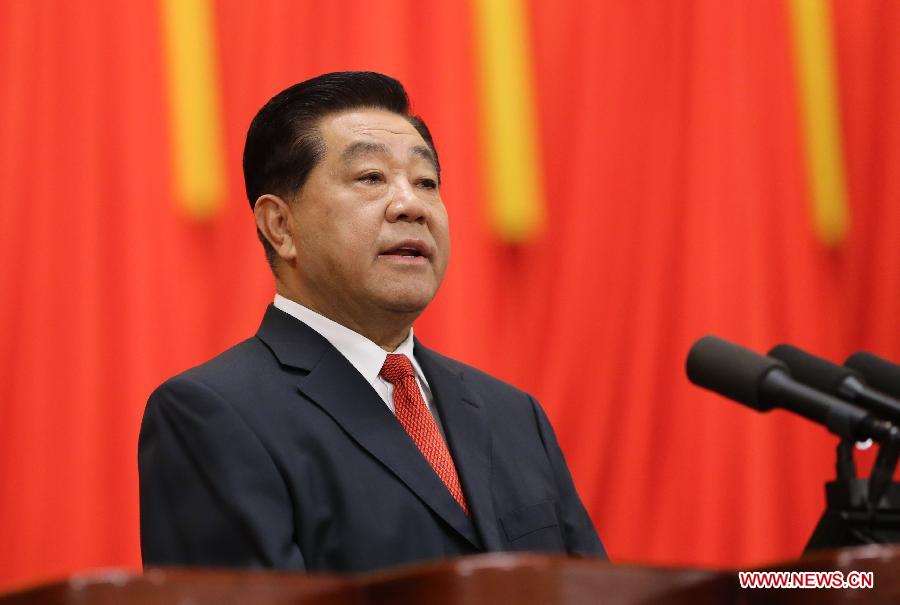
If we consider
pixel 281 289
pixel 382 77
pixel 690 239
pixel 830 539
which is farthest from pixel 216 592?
pixel 690 239

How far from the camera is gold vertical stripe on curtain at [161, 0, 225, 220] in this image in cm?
205

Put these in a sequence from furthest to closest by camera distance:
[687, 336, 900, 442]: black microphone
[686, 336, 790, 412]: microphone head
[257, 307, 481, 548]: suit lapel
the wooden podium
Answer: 1. [257, 307, 481, 548]: suit lapel
2. [686, 336, 790, 412]: microphone head
3. [687, 336, 900, 442]: black microphone
4. the wooden podium

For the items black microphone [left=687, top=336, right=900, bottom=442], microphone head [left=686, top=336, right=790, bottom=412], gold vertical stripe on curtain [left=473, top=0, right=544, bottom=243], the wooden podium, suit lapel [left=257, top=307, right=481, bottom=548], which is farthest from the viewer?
gold vertical stripe on curtain [left=473, top=0, right=544, bottom=243]

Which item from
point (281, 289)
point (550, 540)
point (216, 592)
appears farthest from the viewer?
point (281, 289)

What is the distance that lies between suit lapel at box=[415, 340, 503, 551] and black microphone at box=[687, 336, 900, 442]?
0.28 metres

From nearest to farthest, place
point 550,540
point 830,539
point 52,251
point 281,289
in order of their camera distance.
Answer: point 830,539
point 550,540
point 281,289
point 52,251

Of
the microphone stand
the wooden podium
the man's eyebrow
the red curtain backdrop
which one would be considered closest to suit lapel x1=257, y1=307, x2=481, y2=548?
the man's eyebrow

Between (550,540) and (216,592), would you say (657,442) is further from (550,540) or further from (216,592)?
(216,592)

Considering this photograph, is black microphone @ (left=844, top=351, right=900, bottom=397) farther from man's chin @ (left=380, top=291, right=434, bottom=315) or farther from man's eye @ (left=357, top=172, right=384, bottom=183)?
man's eye @ (left=357, top=172, right=384, bottom=183)

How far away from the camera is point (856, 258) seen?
2.48 m

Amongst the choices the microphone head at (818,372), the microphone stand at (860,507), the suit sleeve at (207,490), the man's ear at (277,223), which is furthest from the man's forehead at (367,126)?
the microphone stand at (860,507)

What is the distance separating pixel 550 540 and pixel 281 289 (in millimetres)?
489

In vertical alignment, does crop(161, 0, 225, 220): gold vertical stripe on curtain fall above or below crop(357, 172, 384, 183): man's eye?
above

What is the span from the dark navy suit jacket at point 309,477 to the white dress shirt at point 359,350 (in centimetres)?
2
